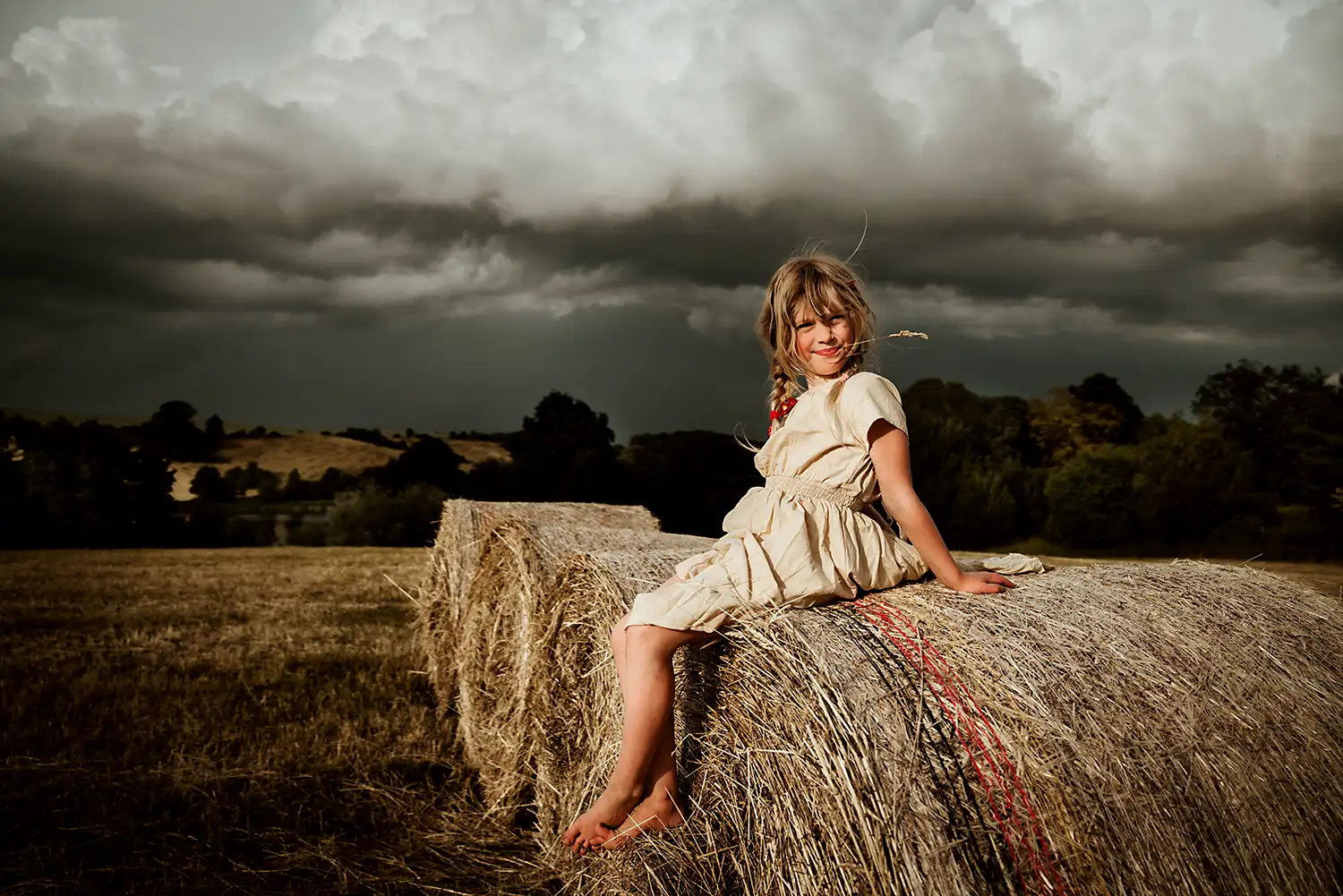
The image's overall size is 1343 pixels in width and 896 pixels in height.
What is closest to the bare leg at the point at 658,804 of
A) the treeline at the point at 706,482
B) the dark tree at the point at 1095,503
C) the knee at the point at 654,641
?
the knee at the point at 654,641

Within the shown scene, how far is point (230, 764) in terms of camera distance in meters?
4.69

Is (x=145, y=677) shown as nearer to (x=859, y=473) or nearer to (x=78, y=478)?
(x=859, y=473)

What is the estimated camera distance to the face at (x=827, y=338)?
313 cm

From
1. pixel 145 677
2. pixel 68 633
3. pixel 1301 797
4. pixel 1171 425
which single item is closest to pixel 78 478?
pixel 68 633

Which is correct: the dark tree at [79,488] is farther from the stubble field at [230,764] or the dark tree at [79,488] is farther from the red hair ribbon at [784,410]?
the red hair ribbon at [784,410]

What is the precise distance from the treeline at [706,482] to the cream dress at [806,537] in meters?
13.9

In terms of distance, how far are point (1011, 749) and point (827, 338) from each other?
4.70 feet

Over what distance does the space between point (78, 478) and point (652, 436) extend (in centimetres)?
1102

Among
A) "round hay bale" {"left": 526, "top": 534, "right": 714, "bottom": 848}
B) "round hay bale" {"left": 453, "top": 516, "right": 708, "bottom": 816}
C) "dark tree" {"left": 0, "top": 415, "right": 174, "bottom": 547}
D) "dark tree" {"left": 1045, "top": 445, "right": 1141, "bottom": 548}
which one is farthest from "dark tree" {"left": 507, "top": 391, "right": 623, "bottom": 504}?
"round hay bale" {"left": 526, "top": 534, "right": 714, "bottom": 848}

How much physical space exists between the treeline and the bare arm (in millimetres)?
14103

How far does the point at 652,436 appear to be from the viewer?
20359 millimetres

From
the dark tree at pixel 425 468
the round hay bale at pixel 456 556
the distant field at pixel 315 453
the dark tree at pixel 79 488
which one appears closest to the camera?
the round hay bale at pixel 456 556

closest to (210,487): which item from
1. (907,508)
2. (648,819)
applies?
(648,819)

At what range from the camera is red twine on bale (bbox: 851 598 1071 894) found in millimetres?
2195
